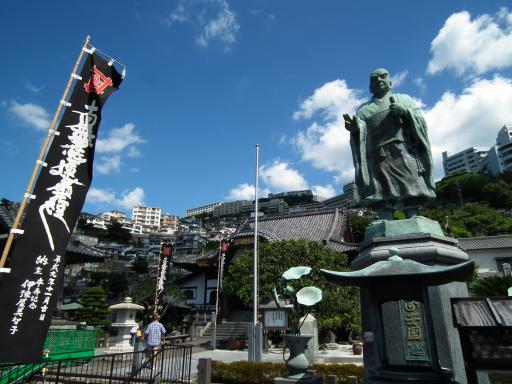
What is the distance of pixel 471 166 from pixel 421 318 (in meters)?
132

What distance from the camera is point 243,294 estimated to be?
22.4 m

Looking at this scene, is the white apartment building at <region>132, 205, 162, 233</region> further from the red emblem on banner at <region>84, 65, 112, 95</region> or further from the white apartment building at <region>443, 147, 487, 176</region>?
the red emblem on banner at <region>84, 65, 112, 95</region>

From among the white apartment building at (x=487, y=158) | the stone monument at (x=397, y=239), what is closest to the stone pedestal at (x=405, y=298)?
the stone monument at (x=397, y=239)

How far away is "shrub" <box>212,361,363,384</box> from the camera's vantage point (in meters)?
9.98

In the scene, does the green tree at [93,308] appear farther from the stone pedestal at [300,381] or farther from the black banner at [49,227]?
the stone pedestal at [300,381]

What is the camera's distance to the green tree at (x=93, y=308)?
109ft

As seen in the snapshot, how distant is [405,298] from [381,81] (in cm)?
449

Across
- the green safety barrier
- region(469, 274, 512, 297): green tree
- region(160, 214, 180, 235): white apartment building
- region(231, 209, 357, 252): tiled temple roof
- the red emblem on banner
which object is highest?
region(160, 214, 180, 235): white apartment building

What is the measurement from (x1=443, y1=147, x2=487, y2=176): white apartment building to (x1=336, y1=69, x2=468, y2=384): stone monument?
12002 centimetres

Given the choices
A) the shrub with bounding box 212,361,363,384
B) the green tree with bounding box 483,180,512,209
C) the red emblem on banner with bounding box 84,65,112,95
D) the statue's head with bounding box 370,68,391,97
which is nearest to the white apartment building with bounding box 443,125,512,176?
the green tree with bounding box 483,180,512,209

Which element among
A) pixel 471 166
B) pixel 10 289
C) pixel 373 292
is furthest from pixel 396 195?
pixel 471 166

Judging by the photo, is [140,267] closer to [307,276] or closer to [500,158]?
[307,276]

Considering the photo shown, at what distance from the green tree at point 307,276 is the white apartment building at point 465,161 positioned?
353 ft

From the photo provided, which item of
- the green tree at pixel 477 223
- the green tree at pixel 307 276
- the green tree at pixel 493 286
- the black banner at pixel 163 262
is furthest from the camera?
the green tree at pixel 477 223
